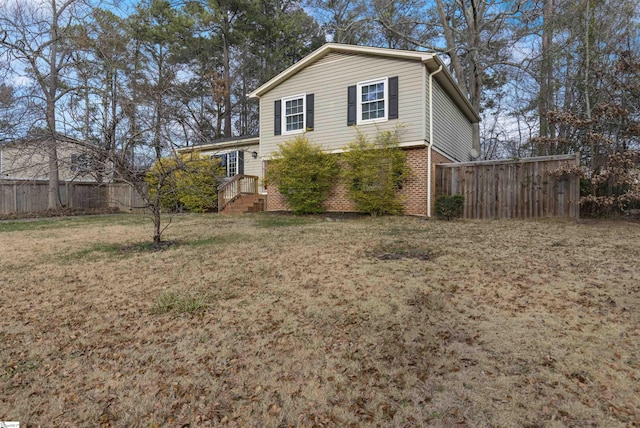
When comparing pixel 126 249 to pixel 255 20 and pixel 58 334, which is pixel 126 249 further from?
pixel 255 20

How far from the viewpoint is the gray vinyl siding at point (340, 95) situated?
10.4 m

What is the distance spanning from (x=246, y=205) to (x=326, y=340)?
38.8ft

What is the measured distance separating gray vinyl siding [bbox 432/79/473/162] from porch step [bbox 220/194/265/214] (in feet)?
24.8

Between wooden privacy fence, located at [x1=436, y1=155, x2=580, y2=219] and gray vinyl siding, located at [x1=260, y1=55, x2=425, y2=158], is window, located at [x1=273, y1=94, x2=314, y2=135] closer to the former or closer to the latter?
gray vinyl siding, located at [x1=260, y1=55, x2=425, y2=158]

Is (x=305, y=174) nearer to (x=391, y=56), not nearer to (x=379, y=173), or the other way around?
(x=379, y=173)

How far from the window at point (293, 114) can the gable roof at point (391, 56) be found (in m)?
0.95

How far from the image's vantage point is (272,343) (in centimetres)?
254

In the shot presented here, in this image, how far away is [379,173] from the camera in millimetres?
10250

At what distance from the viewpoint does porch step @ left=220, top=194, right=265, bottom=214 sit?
13541 mm

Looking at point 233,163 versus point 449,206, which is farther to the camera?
point 233,163

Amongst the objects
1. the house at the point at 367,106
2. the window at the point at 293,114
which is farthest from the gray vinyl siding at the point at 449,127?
the window at the point at 293,114

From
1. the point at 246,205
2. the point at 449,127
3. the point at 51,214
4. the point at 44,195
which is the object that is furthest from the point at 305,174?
the point at 44,195

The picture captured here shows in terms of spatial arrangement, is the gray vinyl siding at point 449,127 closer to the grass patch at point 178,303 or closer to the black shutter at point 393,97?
the black shutter at point 393,97

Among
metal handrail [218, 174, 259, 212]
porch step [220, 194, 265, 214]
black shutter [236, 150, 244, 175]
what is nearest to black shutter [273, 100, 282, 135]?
metal handrail [218, 174, 259, 212]
